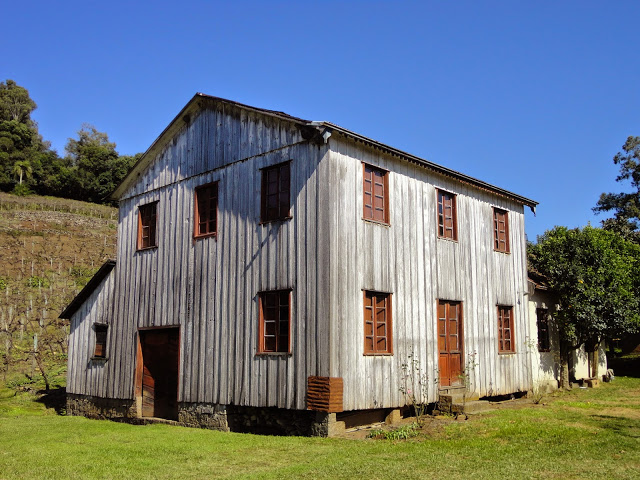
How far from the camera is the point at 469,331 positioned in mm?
16828

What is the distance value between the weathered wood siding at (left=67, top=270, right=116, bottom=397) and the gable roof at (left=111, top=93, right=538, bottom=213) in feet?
10.5

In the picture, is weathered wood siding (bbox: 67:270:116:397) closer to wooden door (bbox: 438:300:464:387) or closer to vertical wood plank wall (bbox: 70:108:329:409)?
vertical wood plank wall (bbox: 70:108:329:409)

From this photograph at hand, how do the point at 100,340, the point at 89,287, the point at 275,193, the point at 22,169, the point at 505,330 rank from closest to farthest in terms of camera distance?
the point at 275,193, the point at 505,330, the point at 100,340, the point at 89,287, the point at 22,169

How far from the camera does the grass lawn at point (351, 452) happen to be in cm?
914

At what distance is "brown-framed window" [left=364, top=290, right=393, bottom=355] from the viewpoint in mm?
13430

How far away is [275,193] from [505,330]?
9081mm

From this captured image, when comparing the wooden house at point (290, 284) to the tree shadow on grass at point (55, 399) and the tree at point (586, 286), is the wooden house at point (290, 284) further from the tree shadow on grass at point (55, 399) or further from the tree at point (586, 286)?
the tree at point (586, 286)

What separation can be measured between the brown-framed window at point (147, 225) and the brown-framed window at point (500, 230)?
1045 cm

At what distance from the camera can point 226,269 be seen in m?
15.0

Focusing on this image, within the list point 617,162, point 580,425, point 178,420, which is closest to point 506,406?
point 580,425

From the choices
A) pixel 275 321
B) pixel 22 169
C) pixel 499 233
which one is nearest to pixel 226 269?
pixel 275 321

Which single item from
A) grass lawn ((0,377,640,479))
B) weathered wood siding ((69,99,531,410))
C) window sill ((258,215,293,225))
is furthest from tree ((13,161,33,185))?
window sill ((258,215,293,225))

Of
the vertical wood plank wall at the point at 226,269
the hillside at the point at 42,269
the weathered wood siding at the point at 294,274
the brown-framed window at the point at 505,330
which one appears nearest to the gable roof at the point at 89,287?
the weathered wood siding at the point at 294,274

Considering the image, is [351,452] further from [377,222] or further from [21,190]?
[21,190]
